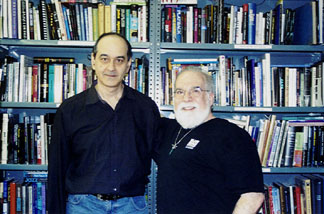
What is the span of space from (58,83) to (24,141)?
0.50 metres

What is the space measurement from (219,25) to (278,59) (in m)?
0.79

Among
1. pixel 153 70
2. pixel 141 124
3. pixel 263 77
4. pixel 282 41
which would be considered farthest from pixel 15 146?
pixel 282 41

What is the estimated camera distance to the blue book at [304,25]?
2074mm

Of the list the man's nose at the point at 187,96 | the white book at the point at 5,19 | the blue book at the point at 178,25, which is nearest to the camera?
the man's nose at the point at 187,96

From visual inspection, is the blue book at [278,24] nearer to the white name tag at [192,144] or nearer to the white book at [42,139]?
the white name tag at [192,144]

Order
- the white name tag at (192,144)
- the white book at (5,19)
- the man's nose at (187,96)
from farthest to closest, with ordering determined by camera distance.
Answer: the white book at (5,19), the man's nose at (187,96), the white name tag at (192,144)

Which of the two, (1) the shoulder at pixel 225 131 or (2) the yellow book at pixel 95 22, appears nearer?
(1) the shoulder at pixel 225 131

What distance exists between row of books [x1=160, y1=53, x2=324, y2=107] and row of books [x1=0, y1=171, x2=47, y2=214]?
1.15 m

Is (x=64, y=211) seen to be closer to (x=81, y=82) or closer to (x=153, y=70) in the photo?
(x=81, y=82)

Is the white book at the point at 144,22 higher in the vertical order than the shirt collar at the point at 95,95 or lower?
higher

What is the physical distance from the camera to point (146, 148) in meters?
1.77

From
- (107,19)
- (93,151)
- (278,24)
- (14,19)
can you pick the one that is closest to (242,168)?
(93,151)

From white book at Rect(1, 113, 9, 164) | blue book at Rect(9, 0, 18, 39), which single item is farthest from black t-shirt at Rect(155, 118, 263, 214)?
blue book at Rect(9, 0, 18, 39)

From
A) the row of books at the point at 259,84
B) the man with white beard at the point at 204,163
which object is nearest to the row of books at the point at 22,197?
the man with white beard at the point at 204,163
